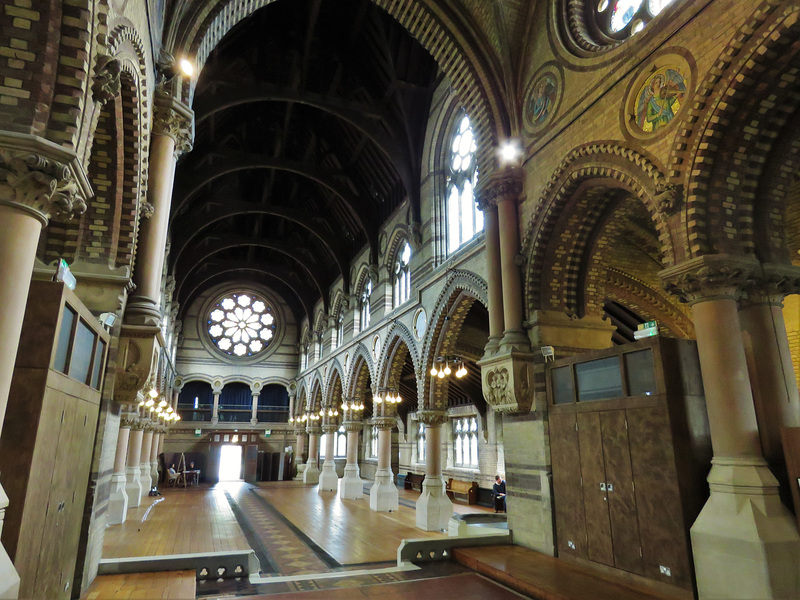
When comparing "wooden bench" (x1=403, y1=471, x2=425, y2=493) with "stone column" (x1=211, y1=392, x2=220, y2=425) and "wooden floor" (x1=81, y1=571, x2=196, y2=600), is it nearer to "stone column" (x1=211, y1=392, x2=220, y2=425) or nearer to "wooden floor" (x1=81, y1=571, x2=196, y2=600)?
"stone column" (x1=211, y1=392, x2=220, y2=425)

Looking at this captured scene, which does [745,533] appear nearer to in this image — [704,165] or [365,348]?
[704,165]

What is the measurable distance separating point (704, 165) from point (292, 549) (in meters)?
9.86

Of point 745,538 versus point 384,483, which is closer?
point 745,538

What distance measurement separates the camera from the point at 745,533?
17.0 feet

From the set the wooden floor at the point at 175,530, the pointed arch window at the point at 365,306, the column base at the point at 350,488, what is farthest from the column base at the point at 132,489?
the pointed arch window at the point at 365,306

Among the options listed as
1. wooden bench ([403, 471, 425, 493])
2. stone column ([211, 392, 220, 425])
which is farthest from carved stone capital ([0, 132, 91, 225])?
stone column ([211, 392, 220, 425])

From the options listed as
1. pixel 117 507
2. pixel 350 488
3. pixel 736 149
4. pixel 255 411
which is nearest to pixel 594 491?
pixel 736 149

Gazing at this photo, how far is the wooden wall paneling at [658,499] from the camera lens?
5969mm

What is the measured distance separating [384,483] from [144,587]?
11331mm

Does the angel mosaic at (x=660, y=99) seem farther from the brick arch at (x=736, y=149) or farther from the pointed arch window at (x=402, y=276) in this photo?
the pointed arch window at (x=402, y=276)

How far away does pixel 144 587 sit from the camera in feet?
19.9

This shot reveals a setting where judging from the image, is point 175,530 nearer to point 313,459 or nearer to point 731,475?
point 731,475

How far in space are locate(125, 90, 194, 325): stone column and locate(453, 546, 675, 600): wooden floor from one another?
5821 millimetres

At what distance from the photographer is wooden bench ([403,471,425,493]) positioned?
22.2 m
